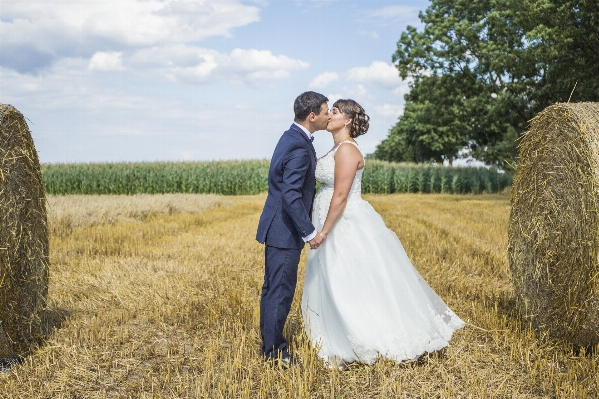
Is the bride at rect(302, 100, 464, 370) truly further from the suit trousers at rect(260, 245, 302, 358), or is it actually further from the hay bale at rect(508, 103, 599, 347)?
the hay bale at rect(508, 103, 599, 347)

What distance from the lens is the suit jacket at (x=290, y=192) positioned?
461cm

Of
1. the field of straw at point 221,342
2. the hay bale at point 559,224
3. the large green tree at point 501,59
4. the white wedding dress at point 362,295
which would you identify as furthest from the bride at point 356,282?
the large green tree at point 501,59

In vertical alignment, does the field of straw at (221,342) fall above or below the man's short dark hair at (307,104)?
below

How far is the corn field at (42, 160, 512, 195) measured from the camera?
36031mm

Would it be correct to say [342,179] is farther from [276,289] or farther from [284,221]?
[276,289]

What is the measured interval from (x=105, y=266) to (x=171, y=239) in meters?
3.43

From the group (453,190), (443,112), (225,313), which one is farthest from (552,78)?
(225,313)

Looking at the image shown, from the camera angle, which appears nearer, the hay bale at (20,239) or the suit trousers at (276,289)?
the suit trousers at (276,289)

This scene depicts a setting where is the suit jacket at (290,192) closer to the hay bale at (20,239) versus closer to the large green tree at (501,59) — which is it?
the hay bale at (20,239)

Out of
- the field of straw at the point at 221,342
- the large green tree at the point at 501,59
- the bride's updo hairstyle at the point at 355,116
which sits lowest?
the field of straw at the point at 221,342

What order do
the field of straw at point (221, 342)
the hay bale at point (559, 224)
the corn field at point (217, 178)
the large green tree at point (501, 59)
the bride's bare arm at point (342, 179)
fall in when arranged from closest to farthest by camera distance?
the field of straw at point (221, 342), the bride's bare arm at point (342, 179), the hay bale at point (559, 224), the large green tree at point (501, 59), the corn field at point (217, 178)

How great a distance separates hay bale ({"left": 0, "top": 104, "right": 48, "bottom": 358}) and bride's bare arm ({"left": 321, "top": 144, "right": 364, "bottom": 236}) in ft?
9.21

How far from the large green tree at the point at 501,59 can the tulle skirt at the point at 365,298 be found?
45.1 feet

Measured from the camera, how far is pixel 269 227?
15.6 feet
